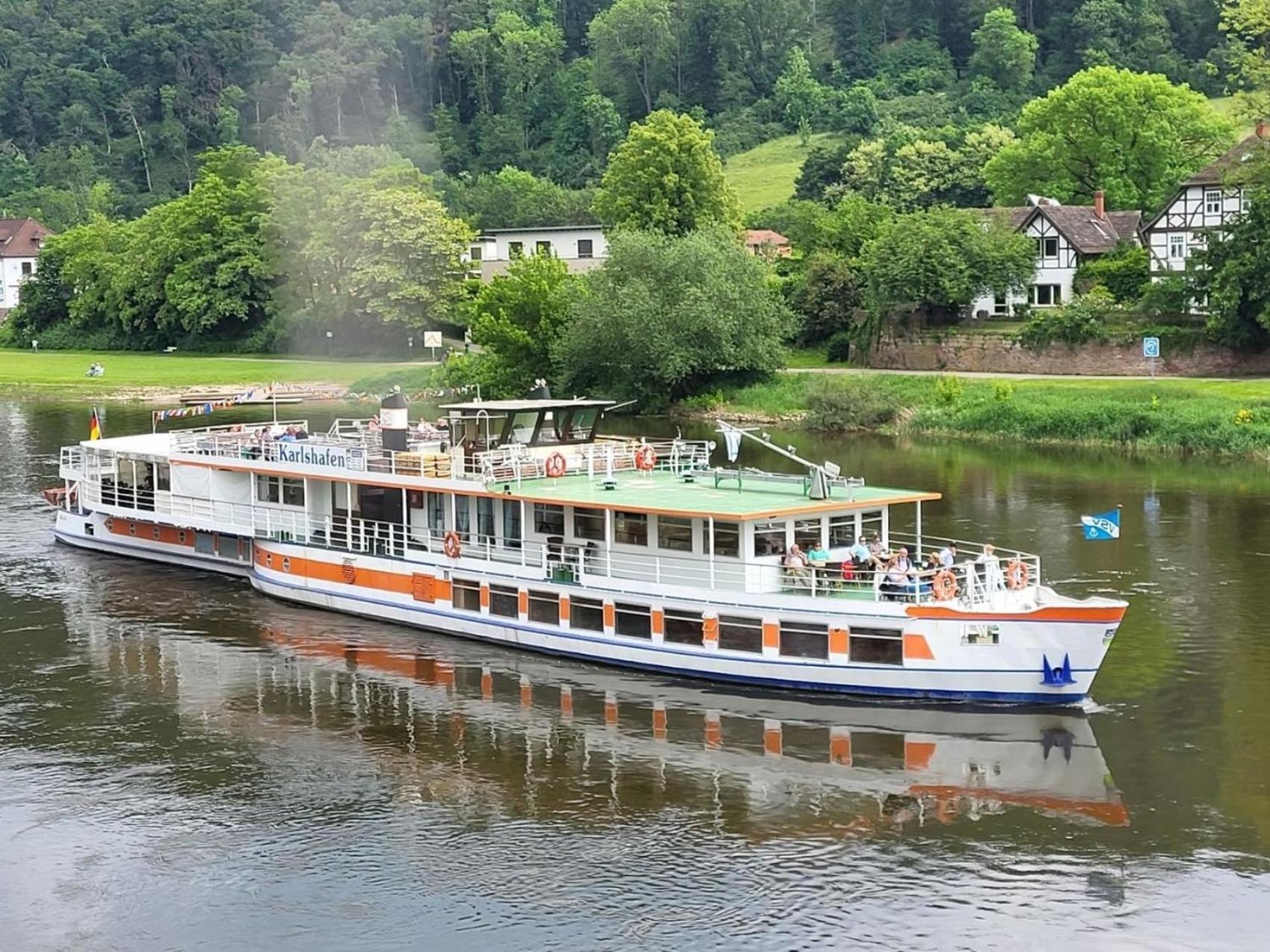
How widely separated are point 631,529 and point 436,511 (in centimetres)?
657

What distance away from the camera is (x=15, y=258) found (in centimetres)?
16138

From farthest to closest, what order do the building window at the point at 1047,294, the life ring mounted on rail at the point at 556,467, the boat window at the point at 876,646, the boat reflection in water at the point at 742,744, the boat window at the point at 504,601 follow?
the building window at the point at 1047,294, the life ring mounted on rail at the point at 556,467, the boat window at the point at 504,601, the boat window at the point at 876,646, the boat reflection in water at the point at 742,744

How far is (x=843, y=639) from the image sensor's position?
115ft

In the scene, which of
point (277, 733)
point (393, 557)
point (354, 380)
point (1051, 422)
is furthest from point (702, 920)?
point (354, 380)

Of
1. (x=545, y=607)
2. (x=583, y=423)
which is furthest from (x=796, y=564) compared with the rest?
(x=583, y=423)

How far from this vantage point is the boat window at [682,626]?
36844 millimetres

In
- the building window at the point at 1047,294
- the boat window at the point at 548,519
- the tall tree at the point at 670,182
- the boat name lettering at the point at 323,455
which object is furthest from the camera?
the tall tree at the point at 670,182

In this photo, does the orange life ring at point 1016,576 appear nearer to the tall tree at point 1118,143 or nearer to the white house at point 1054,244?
the white house at point 1054,244

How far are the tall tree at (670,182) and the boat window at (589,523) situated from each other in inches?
2708

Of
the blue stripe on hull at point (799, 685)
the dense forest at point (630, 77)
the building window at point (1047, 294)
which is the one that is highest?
the dense forest at point (630, 77)

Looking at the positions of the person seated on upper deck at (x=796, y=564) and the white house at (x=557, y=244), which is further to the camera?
the white house at (x=557, y=244)

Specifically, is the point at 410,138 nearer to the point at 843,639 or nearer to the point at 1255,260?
the point at 1255,260

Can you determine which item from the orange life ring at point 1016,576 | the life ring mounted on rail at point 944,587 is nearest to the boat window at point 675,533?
the life ring mounted on rail at point 944,587

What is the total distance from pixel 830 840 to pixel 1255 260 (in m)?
58.0
